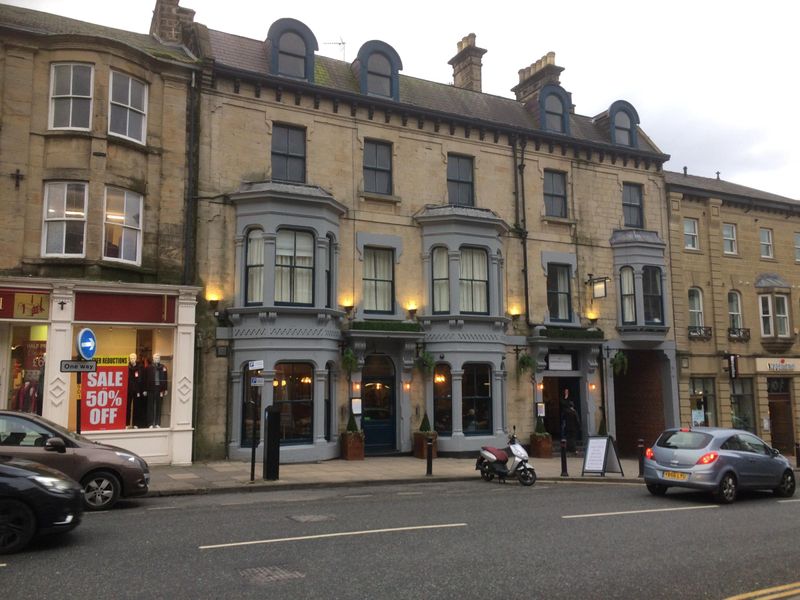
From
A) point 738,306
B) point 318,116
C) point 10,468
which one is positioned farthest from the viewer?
point 738,306

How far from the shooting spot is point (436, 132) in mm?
22031

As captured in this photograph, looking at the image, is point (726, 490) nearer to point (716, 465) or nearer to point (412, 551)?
point (716, 465)

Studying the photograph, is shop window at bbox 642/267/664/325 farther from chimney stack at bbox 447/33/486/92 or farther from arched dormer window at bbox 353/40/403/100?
arched dormer window at bbox 353/40/403/100

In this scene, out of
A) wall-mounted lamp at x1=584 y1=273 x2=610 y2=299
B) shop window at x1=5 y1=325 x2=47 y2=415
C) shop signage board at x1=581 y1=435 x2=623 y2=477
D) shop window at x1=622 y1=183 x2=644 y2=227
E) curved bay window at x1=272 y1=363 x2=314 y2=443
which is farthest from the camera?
shop window at x1=622 y1=183 x2=644 y2=227

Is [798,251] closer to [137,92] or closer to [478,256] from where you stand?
[478,256]

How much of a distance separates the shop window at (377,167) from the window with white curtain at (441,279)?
2.58 m

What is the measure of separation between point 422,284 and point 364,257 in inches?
83.5

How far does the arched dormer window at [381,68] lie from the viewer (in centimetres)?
2152

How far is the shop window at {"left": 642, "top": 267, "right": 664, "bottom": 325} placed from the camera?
80.5 feet

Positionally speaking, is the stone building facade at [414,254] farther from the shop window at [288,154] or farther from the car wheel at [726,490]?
the car wheel at [726,490]

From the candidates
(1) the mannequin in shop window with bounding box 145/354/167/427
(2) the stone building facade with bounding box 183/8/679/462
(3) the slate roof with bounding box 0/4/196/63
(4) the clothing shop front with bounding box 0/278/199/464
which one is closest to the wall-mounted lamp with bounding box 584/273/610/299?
(2) the stone building facade with bounding box 183/8/679/462

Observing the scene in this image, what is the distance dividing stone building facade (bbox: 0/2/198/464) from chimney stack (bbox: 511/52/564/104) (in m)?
15.0

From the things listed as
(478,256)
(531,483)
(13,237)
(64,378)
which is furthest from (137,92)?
(531,483)

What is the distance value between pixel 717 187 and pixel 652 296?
346 inches
